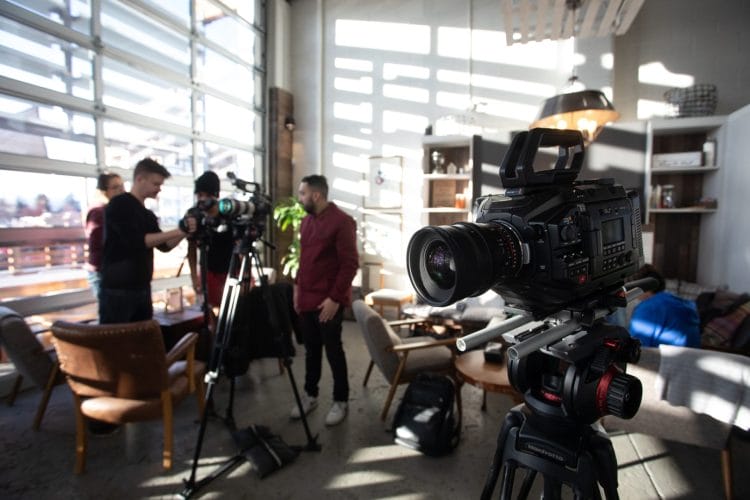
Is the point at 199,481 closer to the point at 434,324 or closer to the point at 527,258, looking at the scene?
the point at 527,258

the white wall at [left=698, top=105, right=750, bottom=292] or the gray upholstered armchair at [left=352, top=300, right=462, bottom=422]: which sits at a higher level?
the white wall at [left=698, top=105, right=750, bottom=292]

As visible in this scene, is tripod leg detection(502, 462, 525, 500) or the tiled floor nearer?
tripod leg detection(502, 462, 525, 500)

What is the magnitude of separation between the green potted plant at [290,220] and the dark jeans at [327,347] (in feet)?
9.73

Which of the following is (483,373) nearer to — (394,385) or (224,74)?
(394,385)

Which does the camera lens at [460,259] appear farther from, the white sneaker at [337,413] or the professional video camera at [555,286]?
the white sneaker at [337,413]

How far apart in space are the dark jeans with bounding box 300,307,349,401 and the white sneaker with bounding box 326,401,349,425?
0.10 ft

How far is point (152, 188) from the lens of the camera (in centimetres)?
226

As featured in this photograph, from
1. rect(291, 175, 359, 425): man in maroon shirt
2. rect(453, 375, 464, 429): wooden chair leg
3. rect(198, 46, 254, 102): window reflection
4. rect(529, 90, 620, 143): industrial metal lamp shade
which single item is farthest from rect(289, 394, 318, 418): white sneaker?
rect(198, 46, 254, 102): window reflection

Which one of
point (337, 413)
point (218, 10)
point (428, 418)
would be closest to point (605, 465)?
point (428, 418)

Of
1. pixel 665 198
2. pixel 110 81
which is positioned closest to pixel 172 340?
pixel 110 81

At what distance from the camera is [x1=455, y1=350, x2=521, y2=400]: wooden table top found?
211 centimetres

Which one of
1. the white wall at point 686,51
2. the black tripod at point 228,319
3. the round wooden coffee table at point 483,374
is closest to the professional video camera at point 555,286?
the round wooden coffee table at point 483,374

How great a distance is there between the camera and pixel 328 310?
2287mm

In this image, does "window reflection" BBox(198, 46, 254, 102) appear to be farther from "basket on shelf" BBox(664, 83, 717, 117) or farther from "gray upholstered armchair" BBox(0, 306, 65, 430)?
"basket on shelf" BBox(664, 83, 717, 117)
